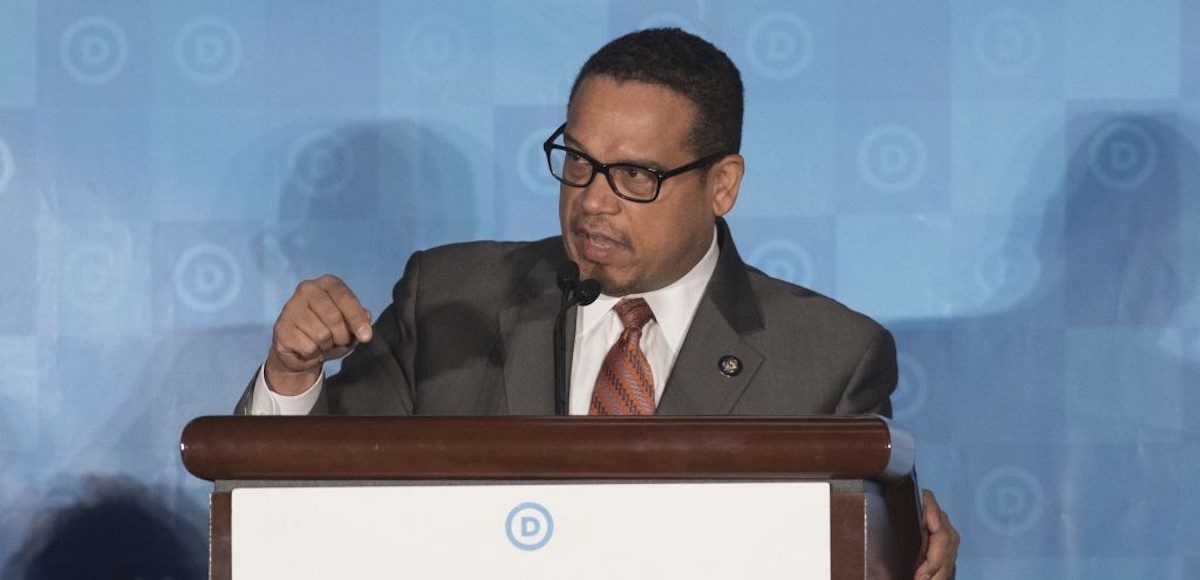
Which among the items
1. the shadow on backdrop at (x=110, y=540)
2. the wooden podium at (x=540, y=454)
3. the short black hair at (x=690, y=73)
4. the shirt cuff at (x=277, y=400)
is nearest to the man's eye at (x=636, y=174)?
the short black hair at (x=690, y=73)

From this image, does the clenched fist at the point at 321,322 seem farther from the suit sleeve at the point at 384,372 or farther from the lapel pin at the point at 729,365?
the lapel pin at the point at 729,365

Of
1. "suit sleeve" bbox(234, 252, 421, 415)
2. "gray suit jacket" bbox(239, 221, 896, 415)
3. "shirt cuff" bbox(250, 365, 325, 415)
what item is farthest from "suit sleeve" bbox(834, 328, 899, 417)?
"shirt cuff" bbox(250, 365, 325, 415)

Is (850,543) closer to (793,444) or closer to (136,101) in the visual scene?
(793,444)

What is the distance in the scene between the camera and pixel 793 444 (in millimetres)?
1028

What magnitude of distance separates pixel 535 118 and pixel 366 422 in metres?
1.46

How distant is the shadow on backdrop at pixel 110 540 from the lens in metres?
2.48

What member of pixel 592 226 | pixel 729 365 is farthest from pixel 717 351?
pixel 592 226

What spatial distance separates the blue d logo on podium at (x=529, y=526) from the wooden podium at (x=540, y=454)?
0.07ft

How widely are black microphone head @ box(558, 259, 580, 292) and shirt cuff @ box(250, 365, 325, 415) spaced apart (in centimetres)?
36

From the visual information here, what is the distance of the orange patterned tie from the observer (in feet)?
6.08

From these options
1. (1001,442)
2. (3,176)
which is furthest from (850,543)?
(3,176)

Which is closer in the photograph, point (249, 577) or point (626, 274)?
point (249, 577)

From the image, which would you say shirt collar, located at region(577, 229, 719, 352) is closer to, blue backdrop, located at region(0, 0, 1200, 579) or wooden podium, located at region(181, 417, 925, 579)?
blue backdrop, located at region(0, 0, 1200, 579)

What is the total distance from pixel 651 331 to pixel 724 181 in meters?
0.25
